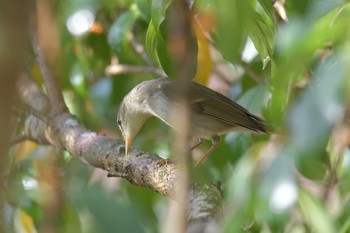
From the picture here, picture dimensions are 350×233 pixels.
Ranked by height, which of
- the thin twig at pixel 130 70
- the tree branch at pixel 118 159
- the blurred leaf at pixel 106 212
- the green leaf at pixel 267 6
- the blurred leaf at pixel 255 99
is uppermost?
the green leaf at pixel 267 6

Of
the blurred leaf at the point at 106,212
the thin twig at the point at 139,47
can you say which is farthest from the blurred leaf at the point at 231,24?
the thin twig at the point at 139,47

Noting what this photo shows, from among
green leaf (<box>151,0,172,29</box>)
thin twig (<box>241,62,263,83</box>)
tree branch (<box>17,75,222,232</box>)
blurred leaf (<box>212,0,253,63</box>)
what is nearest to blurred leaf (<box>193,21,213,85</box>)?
thin twig (<box>241,62,263,83</box>)

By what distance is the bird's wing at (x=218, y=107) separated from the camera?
10.3ft

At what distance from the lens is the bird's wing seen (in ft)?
10.3

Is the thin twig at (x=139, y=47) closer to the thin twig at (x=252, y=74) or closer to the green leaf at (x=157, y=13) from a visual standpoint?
the thin twig at (x=252, y=74)

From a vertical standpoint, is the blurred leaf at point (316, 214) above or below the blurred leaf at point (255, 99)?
below

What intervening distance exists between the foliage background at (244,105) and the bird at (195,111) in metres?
0.08

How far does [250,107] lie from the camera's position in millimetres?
2795

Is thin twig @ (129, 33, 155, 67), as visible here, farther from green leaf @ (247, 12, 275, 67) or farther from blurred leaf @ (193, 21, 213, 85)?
green leaf @ (247, 12, 275, 67)

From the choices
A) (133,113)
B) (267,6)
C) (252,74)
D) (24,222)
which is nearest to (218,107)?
(252,74)

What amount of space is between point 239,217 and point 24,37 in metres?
0.74

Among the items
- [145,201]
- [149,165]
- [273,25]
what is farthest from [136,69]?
[273,25]

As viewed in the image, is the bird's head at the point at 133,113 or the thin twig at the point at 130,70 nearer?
the bird's head at the point at 133,113

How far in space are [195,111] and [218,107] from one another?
A: 120 millimetres
